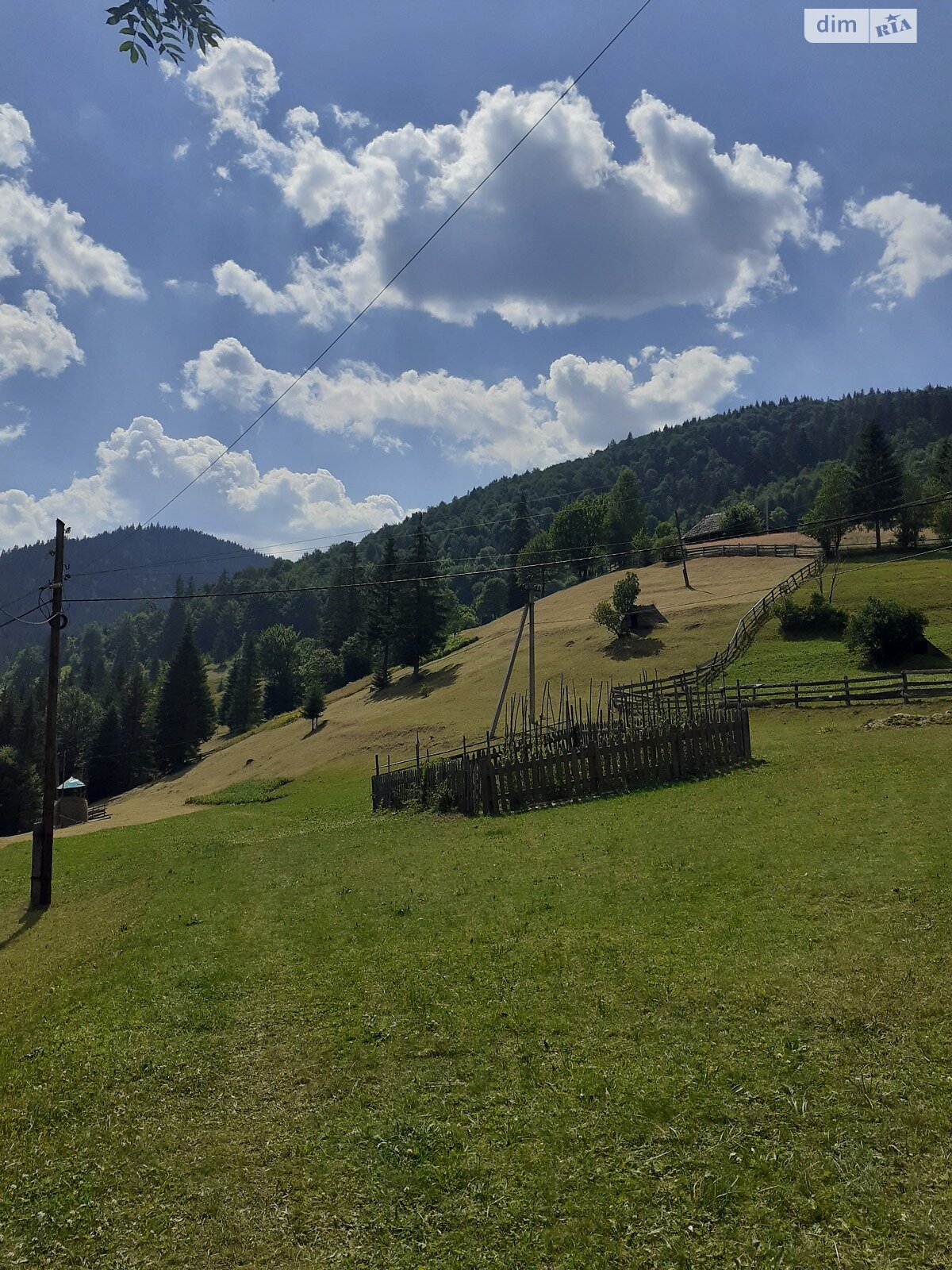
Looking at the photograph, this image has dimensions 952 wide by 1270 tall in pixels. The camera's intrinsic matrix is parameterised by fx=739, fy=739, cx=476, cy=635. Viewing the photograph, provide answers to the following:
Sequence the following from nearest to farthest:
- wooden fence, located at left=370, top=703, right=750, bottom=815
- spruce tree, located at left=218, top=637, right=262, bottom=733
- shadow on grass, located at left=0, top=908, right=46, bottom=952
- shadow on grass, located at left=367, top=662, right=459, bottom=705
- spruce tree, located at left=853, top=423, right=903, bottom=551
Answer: shadow on grass, located at left=0, top=908, right=46, bottom=952, wooden fence, located at left=370, top=703, right=750, bottom=815, shadow on grass, located at left=367, top=662, right=459, bottom=705, spruce tree, located at left=853, top=423, right=903, bottom=551, spruce tree, located at left=218, top=637, right=262, bottom=733

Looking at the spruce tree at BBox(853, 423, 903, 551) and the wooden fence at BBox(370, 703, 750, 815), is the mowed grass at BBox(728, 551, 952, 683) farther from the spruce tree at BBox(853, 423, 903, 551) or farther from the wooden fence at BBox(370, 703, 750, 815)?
the wooden fence at BBox(370, 703, 750, 815)

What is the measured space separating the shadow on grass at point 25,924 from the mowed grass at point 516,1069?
1151 millimetres

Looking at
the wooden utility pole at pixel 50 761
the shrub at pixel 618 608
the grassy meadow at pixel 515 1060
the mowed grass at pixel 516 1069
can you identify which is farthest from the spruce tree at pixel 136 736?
the mowed grass at pixel 516 1069

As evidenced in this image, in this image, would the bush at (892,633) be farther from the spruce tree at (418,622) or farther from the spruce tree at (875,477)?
the spruce tree at (875,477)

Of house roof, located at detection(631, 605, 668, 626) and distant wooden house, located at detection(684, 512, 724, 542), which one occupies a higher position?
distant wooden house, located at detection(684, 512, 724, 542)

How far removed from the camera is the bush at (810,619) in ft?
167

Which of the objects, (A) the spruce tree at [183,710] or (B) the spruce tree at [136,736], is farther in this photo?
(B) the spruce tree at [136,736]

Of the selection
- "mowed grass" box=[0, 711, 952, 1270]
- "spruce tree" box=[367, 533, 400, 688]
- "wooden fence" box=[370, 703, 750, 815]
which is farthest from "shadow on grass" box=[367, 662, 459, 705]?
"mowed grass" box=[0, 711, 952, 1270]

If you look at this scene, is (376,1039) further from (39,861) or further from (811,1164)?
(39,861)

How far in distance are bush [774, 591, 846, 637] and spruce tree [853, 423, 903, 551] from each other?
1505 inches

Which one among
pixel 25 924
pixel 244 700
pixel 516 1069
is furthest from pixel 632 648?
pixel 244 700

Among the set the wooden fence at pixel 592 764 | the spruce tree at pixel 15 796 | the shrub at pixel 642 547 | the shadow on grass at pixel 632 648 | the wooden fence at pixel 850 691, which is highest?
the shrub at pixel 642 547

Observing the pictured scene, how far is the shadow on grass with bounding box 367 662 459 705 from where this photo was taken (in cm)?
6756

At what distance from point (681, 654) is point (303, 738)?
111 ft
